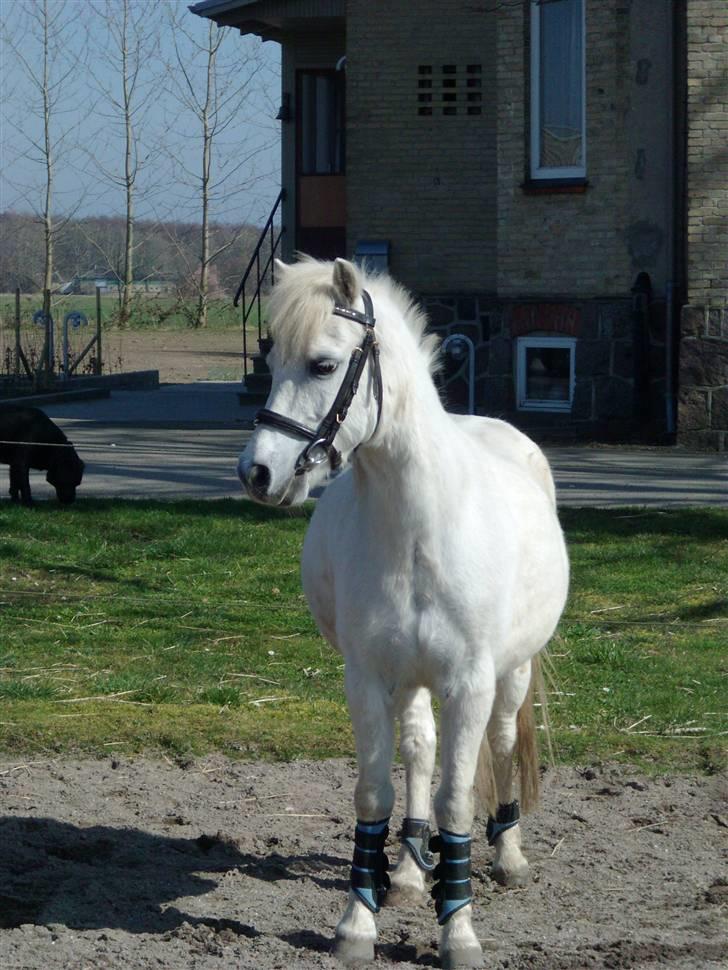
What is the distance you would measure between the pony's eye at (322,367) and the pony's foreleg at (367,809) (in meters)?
0.95

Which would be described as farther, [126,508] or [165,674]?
[126,508]

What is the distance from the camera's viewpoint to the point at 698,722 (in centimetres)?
688

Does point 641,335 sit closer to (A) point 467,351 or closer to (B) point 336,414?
(A) point 467,351

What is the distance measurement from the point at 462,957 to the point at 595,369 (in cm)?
1293

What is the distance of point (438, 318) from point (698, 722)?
12.6 meters

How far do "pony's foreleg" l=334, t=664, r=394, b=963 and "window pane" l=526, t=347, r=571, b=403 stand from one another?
1315 cm

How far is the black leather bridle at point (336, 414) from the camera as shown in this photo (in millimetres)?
3855

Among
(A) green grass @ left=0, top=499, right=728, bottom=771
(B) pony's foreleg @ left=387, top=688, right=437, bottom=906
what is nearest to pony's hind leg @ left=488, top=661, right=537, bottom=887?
(B) pony's foreleg @ left=387, top=688, right=437, bottom=906

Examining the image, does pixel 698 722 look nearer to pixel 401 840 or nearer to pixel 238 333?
pixel 401 840

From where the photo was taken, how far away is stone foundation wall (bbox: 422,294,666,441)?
16.4 m

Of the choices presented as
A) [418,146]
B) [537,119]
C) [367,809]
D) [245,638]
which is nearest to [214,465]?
[537,119]

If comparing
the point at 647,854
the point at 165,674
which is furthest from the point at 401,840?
the point at 165,674

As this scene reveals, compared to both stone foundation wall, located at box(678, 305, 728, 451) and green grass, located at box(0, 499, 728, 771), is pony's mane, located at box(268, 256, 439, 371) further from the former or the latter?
stone foundation wall, located at box(678, 305, 728, 451)

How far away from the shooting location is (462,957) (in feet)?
14.2
